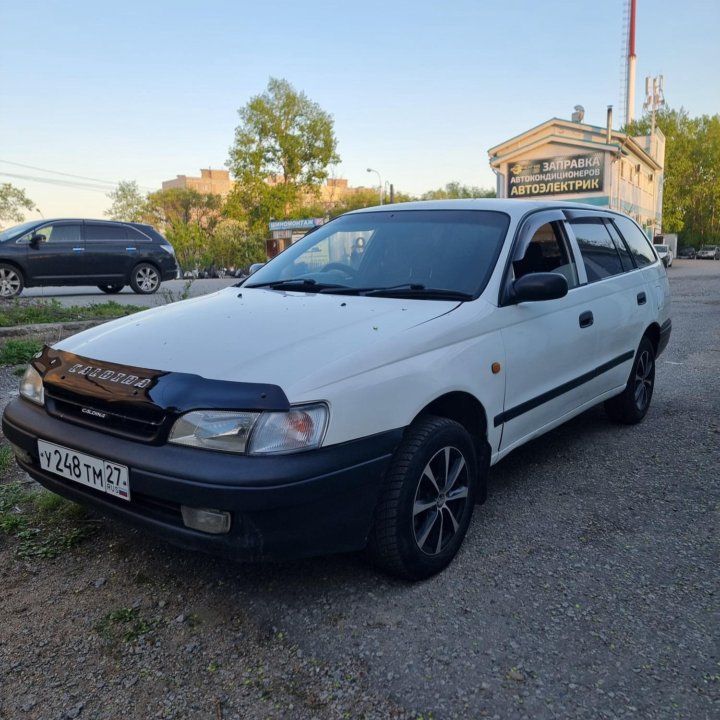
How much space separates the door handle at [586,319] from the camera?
381cm

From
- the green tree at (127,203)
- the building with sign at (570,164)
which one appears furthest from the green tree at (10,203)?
the building with sign at (570,164)

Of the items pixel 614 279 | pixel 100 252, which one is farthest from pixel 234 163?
pixel 614 279

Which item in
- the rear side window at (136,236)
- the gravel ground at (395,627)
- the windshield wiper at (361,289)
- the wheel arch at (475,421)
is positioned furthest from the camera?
the rear side window at (136,236)

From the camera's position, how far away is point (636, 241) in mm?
5066

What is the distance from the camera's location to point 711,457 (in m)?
4.17

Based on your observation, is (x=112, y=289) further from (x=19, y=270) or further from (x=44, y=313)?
(x=44, y=313)

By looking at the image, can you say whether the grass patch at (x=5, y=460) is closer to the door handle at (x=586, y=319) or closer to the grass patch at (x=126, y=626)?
the grass patch at (x=126, y=626)

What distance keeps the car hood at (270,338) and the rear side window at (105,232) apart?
12.0 m

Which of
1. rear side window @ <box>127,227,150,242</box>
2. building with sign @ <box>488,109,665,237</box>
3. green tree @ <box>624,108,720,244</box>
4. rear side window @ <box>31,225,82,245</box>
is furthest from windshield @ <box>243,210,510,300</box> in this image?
green tree @ <box>624,108,720,244</box>

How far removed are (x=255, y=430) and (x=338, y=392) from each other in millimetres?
317

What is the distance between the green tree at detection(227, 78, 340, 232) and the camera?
172ft

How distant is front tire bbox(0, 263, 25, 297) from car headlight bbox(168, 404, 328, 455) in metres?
12.3

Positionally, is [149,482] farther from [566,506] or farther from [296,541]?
[566,506]

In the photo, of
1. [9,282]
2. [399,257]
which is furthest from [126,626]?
[9,282]
